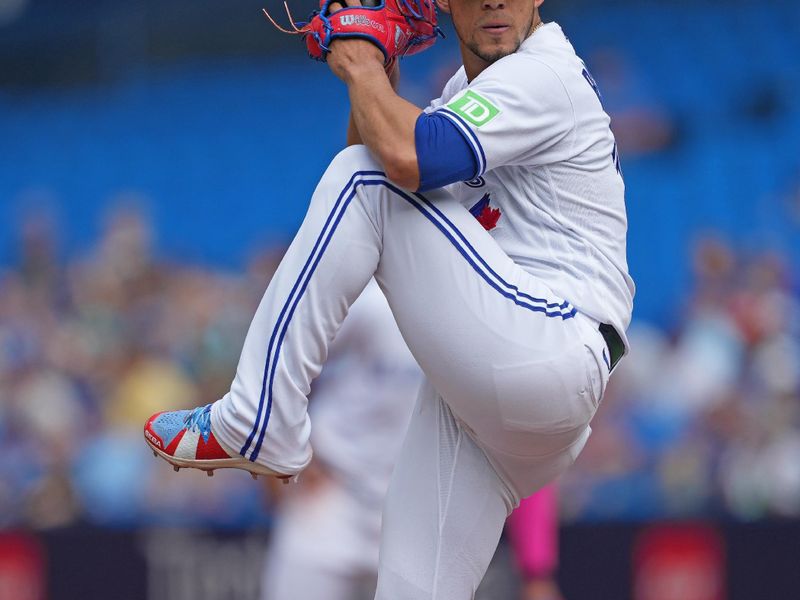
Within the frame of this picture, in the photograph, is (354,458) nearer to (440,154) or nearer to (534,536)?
(534,536)

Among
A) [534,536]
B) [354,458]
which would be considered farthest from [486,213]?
[354,458]

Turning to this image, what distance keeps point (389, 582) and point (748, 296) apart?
4628 millimetres

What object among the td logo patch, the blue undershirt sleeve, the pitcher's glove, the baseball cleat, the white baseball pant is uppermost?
the pitcher's glove

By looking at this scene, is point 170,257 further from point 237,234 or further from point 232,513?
point 232,513

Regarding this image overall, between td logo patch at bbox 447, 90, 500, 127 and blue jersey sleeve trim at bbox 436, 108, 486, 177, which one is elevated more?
td logo patch at bbox 447, 90, 500, 127

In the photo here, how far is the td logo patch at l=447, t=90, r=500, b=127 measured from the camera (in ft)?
10.3

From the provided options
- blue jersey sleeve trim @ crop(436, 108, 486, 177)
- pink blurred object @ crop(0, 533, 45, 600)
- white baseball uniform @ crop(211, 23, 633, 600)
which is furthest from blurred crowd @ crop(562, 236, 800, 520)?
blue jersey sleeve trim @ crop(436, 108, 486, 177)

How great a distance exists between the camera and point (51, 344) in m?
9.62

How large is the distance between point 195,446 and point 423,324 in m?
0.64

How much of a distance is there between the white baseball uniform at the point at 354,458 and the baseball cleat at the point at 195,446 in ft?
6.35

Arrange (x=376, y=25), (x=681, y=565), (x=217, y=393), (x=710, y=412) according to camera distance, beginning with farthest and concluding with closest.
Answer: (x=710, y=412), (x=217, y=393), (x=681, y=565), (x=376, y=25)

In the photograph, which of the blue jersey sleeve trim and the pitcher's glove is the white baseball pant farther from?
the pitcher's glove

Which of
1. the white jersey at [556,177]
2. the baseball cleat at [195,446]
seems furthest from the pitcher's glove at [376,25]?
the baseball cleat at [195,446]

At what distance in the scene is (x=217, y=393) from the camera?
713 cm
